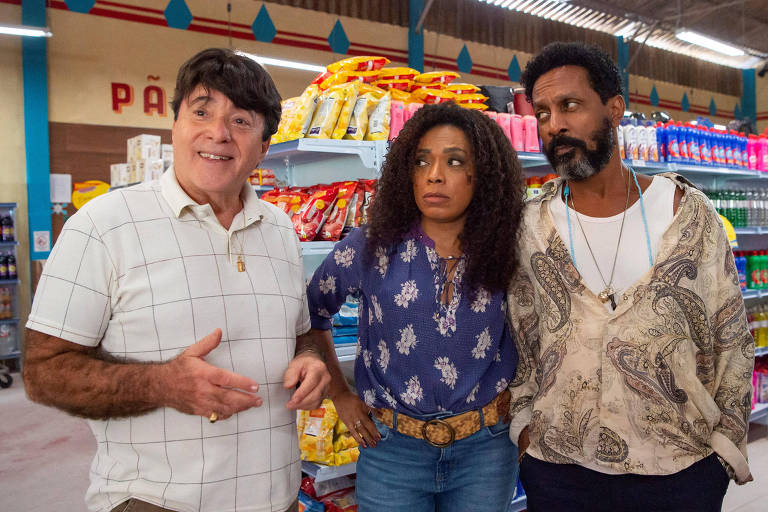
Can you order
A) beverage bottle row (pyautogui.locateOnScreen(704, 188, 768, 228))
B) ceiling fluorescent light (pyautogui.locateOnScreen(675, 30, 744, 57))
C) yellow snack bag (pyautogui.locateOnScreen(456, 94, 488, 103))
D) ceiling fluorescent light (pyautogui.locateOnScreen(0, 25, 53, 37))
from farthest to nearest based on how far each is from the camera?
ceiling fluorescent light (pyautogui.locateOnScreen(675, 30, 744, 57))
ceiling fluorescent light (pyautogui.locateOnScreen(0, 25, 53, 37))
beverage bottle row (pyautogui.locateOnScreen(704, 188, 768, 228))
yellow snack bag (pyautogui.locateOnScreen(456, 94, 488, 103))

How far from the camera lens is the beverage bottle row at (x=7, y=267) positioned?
26.1 feet

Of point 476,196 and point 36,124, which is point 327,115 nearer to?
point 476,196

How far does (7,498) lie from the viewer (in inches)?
168

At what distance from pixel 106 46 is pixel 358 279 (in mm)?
8376

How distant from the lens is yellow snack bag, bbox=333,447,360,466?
2889 mm

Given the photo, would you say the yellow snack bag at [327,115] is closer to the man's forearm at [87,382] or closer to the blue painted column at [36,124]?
the man's forearm at [87,382]

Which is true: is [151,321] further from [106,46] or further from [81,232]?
[106,46]

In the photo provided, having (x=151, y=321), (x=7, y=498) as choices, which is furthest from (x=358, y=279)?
(x=7, y=498)

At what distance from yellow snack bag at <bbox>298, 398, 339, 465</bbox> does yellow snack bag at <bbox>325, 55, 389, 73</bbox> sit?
1789mm

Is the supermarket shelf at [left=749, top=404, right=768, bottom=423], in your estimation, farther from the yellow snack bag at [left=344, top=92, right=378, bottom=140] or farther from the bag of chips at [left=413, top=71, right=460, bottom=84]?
the yellow snack bag at [left=344, top=92, right=378, bottom=140]

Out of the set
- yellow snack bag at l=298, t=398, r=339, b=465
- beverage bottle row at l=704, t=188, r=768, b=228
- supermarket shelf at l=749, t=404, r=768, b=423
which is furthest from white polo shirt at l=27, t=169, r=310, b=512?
supermarket shelf at l=749, t=404, r=768, b=423

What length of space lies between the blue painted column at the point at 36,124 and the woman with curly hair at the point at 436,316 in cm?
787

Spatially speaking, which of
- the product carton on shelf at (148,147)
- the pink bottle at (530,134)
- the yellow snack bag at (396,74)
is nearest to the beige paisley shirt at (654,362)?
the yellow snack bag at (396,74)

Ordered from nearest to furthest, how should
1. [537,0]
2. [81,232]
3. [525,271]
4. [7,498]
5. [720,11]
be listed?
[81,232] → [525,271] → [7,498] → [537,0] → [720,11]
